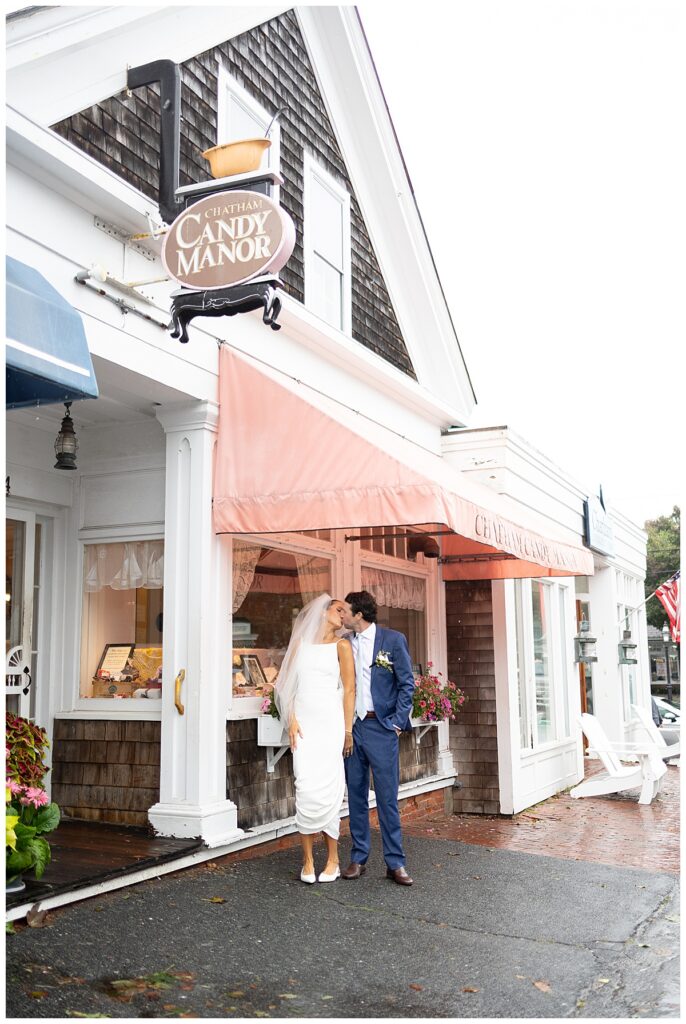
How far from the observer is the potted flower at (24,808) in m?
4.88

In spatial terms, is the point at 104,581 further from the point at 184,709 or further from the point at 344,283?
the point at 344,283

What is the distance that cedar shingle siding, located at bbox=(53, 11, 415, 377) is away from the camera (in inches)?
259

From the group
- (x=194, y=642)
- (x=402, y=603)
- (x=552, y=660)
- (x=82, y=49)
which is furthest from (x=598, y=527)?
(x=82, y=49)

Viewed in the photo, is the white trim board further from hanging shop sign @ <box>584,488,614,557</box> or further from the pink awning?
hanging shop sign @ <box>584,488,614,557</box>

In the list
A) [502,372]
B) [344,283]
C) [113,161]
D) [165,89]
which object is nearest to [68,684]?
[113,161]

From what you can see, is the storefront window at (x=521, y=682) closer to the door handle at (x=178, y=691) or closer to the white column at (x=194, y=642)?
the white column at (x=194, y=642)

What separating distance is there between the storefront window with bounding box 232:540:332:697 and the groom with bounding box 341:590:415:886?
3.52ft

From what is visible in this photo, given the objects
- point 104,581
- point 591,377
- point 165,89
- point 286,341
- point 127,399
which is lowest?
point 104,581

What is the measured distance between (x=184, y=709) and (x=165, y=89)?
442 centimetres

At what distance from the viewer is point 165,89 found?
6480mm

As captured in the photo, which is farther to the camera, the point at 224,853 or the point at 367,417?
the point at 367,417

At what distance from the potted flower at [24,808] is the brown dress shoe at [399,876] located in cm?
256

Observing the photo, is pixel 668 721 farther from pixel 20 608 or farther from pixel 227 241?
pixel 227 241

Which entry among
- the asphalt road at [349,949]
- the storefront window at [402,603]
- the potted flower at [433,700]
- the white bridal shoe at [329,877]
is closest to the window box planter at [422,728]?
the potted flower at [433,700]
